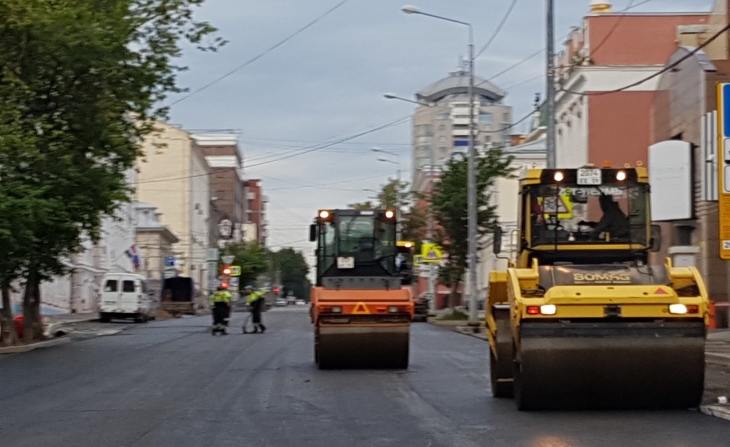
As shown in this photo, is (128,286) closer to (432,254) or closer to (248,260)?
(432,254)

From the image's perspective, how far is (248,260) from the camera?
406 feet

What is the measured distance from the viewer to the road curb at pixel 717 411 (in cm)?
1290

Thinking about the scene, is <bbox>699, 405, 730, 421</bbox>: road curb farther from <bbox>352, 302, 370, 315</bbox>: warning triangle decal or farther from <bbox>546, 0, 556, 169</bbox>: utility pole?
<bbox>546, 0, 556, 169</bbox>: utility pole

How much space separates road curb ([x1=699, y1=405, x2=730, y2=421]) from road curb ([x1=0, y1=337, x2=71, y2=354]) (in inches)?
787

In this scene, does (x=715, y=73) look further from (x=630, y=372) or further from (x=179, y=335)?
(x=630, y=372)

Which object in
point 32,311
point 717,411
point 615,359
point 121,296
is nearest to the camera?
point 615,359

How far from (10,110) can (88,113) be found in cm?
290

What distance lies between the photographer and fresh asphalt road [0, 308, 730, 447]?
1164 centimetres

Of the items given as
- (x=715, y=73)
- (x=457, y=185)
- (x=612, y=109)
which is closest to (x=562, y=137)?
(x=612, y=109)

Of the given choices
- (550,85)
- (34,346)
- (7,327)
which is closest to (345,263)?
(550,85)

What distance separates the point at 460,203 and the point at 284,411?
3573 cm

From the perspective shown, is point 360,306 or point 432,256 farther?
point 432,256

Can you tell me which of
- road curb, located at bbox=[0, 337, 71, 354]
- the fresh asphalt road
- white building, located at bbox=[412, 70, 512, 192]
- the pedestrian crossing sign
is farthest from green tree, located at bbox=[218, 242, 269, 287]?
the fresh asphalt road

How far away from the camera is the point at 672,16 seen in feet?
186
